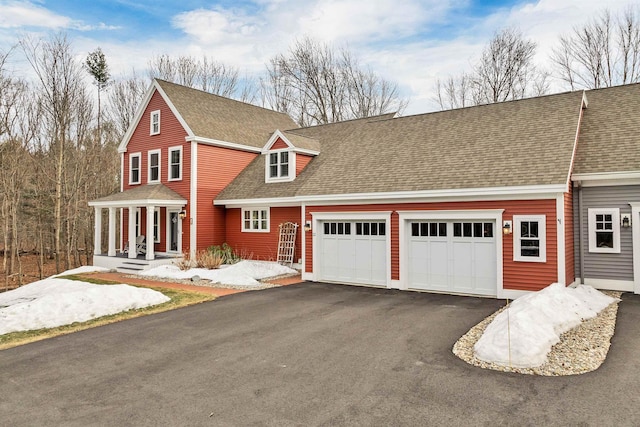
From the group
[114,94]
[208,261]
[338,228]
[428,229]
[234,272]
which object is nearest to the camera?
[428,229]

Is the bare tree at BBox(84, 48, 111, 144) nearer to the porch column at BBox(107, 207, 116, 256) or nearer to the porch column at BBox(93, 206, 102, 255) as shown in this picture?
the porch column at BBox(93, 206, 102, 255)

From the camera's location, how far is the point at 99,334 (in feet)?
26.1

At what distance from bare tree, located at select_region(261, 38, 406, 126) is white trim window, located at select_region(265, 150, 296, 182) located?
46.9 ft

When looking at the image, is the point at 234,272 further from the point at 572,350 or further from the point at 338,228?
the point at 572,350

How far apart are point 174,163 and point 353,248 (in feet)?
32.9

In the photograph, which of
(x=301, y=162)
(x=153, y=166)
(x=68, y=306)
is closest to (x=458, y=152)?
(x=301, y=162)

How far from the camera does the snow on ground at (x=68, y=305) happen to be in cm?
847

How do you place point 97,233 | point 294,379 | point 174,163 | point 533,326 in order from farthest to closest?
point 97,233 < point 174,163 < point 533,326 < point 294,379

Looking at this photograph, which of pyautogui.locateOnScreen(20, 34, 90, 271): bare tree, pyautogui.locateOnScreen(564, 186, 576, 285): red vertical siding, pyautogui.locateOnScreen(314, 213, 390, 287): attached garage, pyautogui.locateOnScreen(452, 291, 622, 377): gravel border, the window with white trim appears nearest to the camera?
pyautogui.locateOnScreen(452, 291, 622, 377): gravel border

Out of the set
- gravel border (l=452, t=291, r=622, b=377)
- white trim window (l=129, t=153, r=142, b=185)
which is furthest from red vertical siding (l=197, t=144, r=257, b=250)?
gravel border (l=452, t=291, r=622, b=377)

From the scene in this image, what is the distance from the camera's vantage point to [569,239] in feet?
36.5

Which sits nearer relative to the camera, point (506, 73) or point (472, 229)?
point (472, 229)

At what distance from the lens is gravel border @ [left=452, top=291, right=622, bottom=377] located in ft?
18.2

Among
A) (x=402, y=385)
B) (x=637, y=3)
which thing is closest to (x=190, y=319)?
(x=402, y=385)
